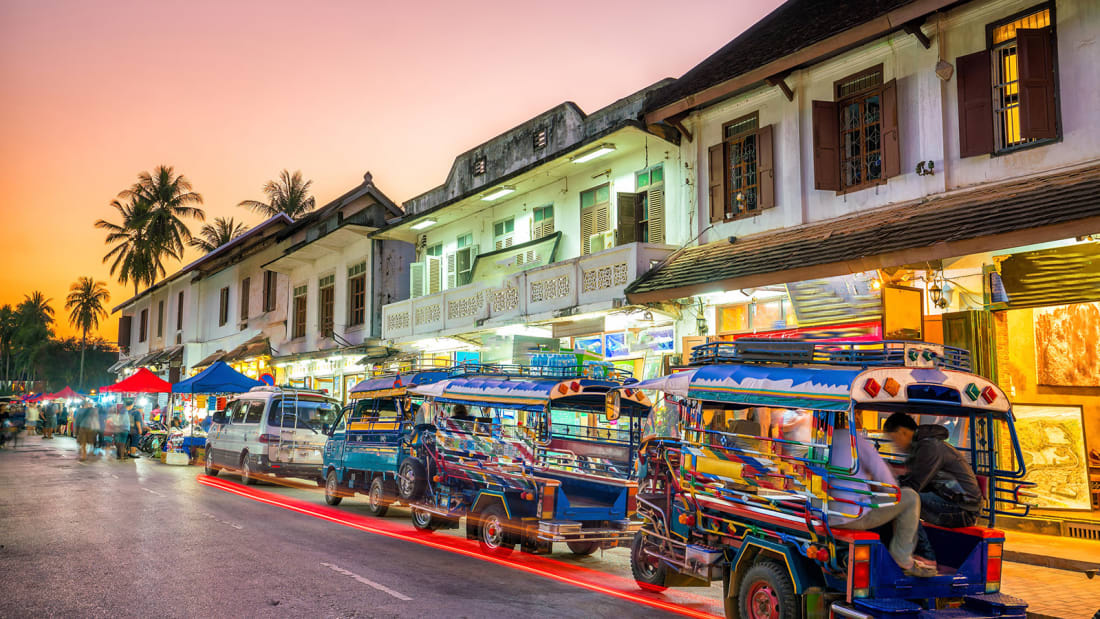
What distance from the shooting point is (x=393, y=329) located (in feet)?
89.5

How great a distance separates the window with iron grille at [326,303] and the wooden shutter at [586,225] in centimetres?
1544

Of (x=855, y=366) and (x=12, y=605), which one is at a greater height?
(x=855, y=366)

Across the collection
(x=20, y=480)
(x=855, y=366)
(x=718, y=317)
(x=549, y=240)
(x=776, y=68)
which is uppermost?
(x=776, y=68)

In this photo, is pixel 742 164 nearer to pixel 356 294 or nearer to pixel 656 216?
pixel 656 216

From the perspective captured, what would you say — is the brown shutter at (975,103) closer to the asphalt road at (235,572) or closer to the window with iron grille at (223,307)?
the asphalt road at (235,572)

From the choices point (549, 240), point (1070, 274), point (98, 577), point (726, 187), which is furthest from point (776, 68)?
point (98, 577)

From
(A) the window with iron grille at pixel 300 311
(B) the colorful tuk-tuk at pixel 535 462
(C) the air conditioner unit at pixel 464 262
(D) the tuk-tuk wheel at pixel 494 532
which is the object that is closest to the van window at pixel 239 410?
(C) the air conditioner unit at pixel 464 262

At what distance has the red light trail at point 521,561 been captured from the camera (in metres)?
8.83

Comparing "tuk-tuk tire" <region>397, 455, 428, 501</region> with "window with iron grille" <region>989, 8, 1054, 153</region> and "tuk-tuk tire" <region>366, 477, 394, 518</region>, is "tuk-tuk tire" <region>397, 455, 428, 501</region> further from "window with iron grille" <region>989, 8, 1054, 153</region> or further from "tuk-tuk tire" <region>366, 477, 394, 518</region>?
"window with iron grille" <region>989, 8, 1054, 153</region>

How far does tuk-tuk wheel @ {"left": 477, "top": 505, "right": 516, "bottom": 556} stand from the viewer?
435 inches

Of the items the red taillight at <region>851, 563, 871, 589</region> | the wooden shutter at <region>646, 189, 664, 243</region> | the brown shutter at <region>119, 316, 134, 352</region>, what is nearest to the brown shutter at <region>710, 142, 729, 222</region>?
the wooden shutter at <region>646, 189, 664, 243</region>

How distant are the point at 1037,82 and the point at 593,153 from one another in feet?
32.3

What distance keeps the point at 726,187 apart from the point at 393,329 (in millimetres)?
13683

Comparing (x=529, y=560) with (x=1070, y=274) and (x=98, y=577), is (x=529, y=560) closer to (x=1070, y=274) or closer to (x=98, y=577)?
(x=98, y=577)
